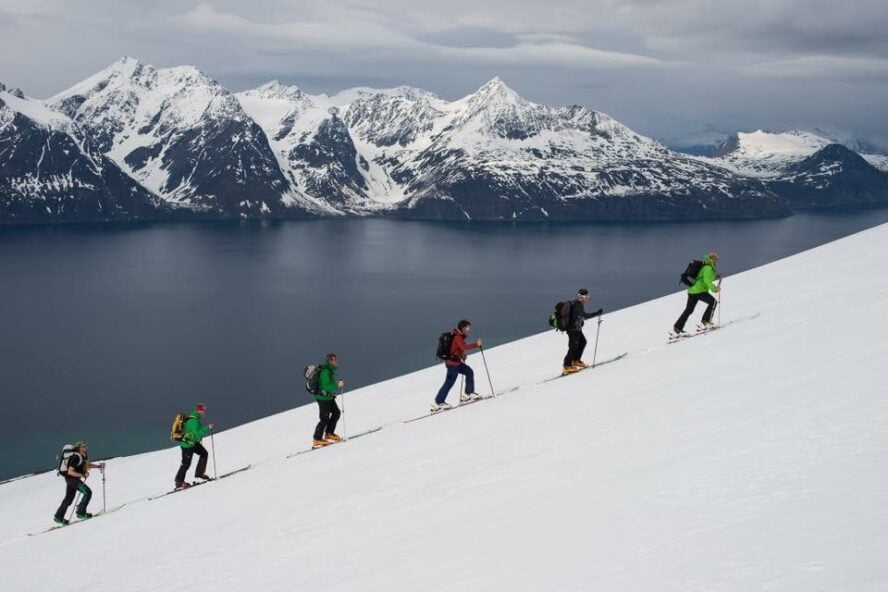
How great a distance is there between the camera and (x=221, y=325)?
110 m

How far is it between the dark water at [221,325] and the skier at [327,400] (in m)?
6.11

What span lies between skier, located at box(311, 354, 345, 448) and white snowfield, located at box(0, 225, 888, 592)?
1269 millimetres

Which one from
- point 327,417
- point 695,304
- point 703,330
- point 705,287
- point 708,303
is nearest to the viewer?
point 327,417

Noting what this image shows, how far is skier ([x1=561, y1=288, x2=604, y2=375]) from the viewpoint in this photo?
1980cm

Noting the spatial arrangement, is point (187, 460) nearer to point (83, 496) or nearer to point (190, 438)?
point (190, 438)

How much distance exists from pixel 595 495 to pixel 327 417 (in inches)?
439

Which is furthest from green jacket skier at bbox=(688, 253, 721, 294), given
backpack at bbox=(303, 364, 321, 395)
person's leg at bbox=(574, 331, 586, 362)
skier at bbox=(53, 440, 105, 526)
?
skier at bbox=(53, 440, 105, 526)

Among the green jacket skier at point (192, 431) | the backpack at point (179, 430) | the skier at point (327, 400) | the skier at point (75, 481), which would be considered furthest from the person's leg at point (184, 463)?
the skier at point (327, 400)

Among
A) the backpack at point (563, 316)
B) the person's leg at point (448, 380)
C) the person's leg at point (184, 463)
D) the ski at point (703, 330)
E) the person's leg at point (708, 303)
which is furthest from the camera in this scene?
the ski at point (703, 330)

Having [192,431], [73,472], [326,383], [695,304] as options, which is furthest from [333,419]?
[695,304]

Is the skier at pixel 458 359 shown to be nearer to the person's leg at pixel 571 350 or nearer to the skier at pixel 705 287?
the person's leg at pixel 571 350

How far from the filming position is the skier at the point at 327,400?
19422 mm

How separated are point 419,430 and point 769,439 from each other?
30.4 feet

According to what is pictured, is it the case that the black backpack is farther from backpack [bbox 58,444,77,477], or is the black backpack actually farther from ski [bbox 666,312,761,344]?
ski [bbox 666,312,761,344]
